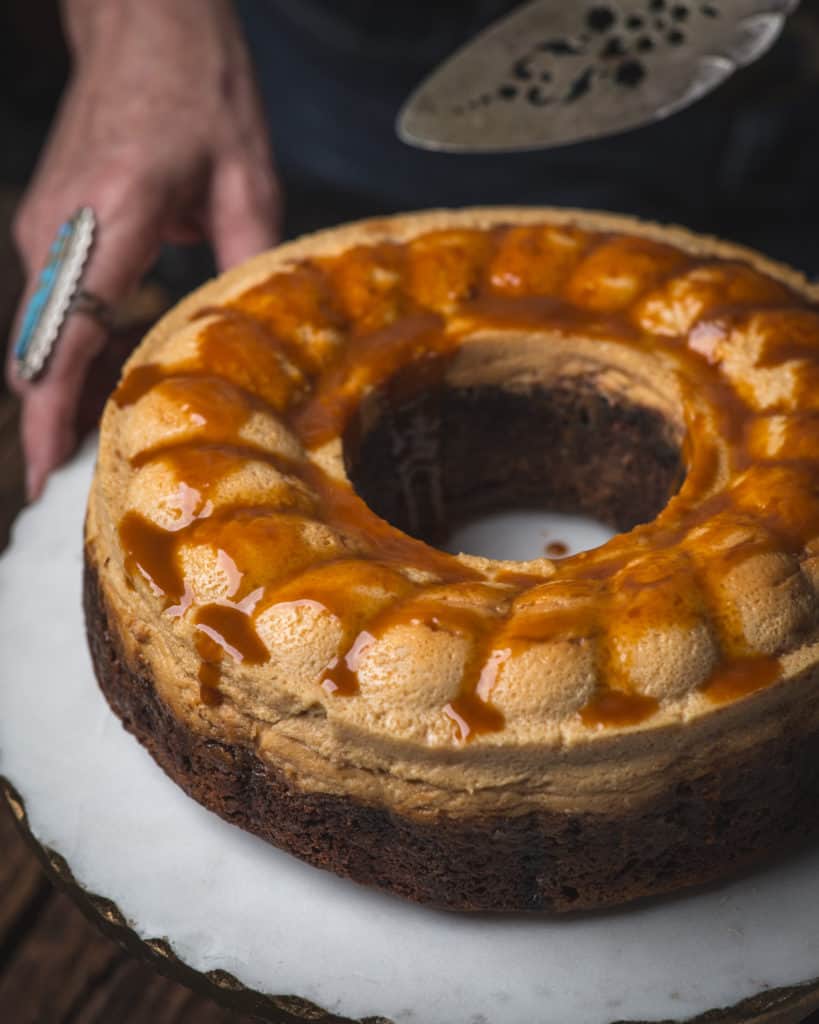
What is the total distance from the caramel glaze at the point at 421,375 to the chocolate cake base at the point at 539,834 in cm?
12

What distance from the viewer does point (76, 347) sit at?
222 centimetres

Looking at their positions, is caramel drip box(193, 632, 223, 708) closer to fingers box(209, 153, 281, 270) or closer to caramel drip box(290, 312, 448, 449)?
caramel drip box(290, 312, 448, 449)

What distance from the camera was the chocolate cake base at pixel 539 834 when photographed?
1406 millimetres

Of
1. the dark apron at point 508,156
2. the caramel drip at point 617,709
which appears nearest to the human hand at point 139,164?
the dark apron at point 508,156

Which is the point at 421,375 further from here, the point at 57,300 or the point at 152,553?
the point at 57,300

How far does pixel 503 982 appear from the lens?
4.63ft

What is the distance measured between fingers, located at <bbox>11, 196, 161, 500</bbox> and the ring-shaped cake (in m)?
0.44

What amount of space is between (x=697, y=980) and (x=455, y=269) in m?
0.95

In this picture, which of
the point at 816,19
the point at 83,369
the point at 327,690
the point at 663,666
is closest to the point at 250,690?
the point at 327,690

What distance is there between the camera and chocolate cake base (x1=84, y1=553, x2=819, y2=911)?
1406mm

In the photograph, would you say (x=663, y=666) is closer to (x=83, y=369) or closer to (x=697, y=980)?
(x=697, y=980)

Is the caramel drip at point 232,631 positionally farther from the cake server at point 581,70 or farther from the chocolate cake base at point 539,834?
the cake server at point 581,70

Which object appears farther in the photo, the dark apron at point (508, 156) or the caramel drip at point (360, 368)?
the dark apron at point (508, 156)

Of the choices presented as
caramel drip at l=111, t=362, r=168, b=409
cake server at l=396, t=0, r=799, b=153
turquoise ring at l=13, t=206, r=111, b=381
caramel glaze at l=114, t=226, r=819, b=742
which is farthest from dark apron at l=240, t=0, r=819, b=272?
caramel drip at l=111, t=362, r=168, b=409
